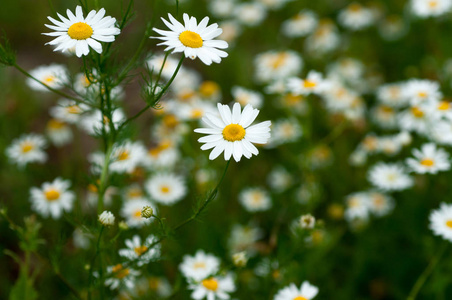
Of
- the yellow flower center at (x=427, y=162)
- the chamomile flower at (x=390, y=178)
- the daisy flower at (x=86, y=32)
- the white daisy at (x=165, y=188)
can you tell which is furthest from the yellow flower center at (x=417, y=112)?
the daisy flower at (x=86, y=32)

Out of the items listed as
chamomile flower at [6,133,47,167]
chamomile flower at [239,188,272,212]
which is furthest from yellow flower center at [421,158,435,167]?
chamomile flower at [6,133,47,167]

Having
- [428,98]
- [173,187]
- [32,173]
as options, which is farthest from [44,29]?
[428,98]

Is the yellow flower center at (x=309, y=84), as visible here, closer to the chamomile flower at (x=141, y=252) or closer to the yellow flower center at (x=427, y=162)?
the yellow flower center at (x=427, y=162)

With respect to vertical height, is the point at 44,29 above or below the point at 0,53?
above

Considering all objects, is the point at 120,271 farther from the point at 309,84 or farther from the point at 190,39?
the point at 309,84

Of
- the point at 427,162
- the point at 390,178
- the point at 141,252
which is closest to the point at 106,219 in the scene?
the point at 141,252

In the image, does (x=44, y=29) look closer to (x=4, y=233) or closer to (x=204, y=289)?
(x=4, y=233)
